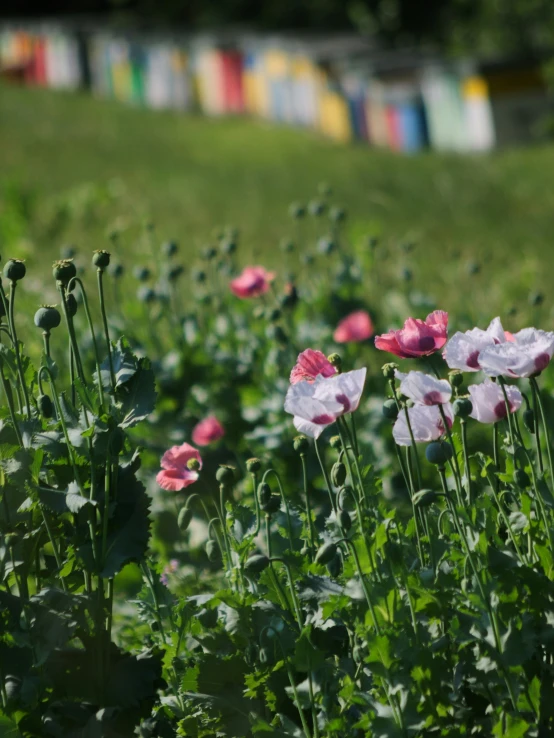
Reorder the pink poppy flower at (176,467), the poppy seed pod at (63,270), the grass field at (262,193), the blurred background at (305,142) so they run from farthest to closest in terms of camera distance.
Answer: the blurred background at (305,142) → the grass field at (262,193) → the pink poppy flower at (176,467) → the poppy seed pod at (63,270)

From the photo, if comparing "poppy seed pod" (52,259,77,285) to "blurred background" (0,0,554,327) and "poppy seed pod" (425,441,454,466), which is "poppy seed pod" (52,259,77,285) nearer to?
"poppy seed pod" (425,441,454,466)

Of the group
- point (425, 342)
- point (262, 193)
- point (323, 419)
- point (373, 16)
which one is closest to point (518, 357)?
point (425, 342)

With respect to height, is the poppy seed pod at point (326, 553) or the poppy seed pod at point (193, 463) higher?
the poppy seed pod at point (193, 463)

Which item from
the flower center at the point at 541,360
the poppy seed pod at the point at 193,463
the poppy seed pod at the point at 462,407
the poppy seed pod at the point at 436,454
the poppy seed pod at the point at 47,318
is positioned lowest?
the poppy seed pod at the point at 193,463

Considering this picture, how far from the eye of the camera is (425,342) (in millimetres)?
1606

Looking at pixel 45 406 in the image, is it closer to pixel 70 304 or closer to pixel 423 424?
pixel 70 304

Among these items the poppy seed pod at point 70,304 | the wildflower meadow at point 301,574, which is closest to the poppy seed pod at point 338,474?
the wildflower meadow at point 301,574

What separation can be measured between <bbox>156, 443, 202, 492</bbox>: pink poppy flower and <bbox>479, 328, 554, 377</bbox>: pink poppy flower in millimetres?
512

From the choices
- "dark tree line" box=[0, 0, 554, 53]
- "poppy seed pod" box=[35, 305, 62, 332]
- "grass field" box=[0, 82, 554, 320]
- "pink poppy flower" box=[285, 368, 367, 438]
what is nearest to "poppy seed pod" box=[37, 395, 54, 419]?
"poppy seed pod" box=[35, 305, 62, 332]

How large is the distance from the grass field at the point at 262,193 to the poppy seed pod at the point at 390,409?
7.11 feet

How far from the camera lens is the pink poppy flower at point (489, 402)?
5.40 feet

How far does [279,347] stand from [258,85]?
11.3 metres

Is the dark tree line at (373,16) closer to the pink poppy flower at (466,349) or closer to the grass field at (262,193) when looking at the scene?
the grass field at (262,193)

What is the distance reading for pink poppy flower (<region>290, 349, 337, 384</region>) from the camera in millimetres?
1635
